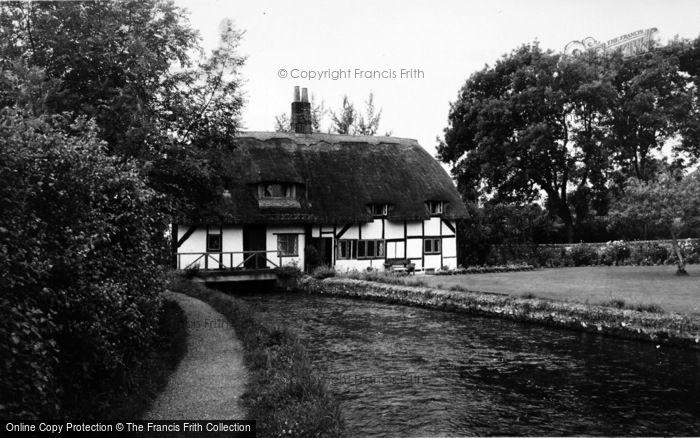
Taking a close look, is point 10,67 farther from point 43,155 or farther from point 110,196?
point 43,155

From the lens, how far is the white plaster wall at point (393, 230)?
112 feet

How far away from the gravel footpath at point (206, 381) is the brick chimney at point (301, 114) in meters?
A: 26.9

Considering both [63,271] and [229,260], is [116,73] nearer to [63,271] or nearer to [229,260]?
[63,271]

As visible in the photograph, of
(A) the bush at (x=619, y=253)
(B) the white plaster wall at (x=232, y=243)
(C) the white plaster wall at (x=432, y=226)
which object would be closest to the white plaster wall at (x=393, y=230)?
(C) the white plaster wall at (x=432, y=226)

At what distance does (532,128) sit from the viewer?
35688mm

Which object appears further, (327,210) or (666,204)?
(327,210)

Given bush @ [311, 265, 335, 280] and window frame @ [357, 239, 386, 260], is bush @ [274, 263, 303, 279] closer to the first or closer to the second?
bush @ [311, 265, 335, 280]

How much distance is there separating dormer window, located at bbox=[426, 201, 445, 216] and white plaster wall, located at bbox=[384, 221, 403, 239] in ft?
8.16

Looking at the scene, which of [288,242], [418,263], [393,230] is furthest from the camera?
[418,263]

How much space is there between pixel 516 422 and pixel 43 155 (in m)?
7.78

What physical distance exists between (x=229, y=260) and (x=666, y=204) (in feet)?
69.5

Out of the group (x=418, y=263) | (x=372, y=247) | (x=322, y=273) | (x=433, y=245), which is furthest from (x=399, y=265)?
(x=322, y=273)

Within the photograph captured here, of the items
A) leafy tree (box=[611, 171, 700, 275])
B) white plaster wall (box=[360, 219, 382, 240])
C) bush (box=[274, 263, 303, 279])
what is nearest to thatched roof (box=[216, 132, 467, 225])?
white plaster wall (box=[360, 219, 382, 240])

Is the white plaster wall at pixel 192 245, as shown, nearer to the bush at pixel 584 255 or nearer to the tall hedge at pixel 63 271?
the tall hedge at pixel 63 271
